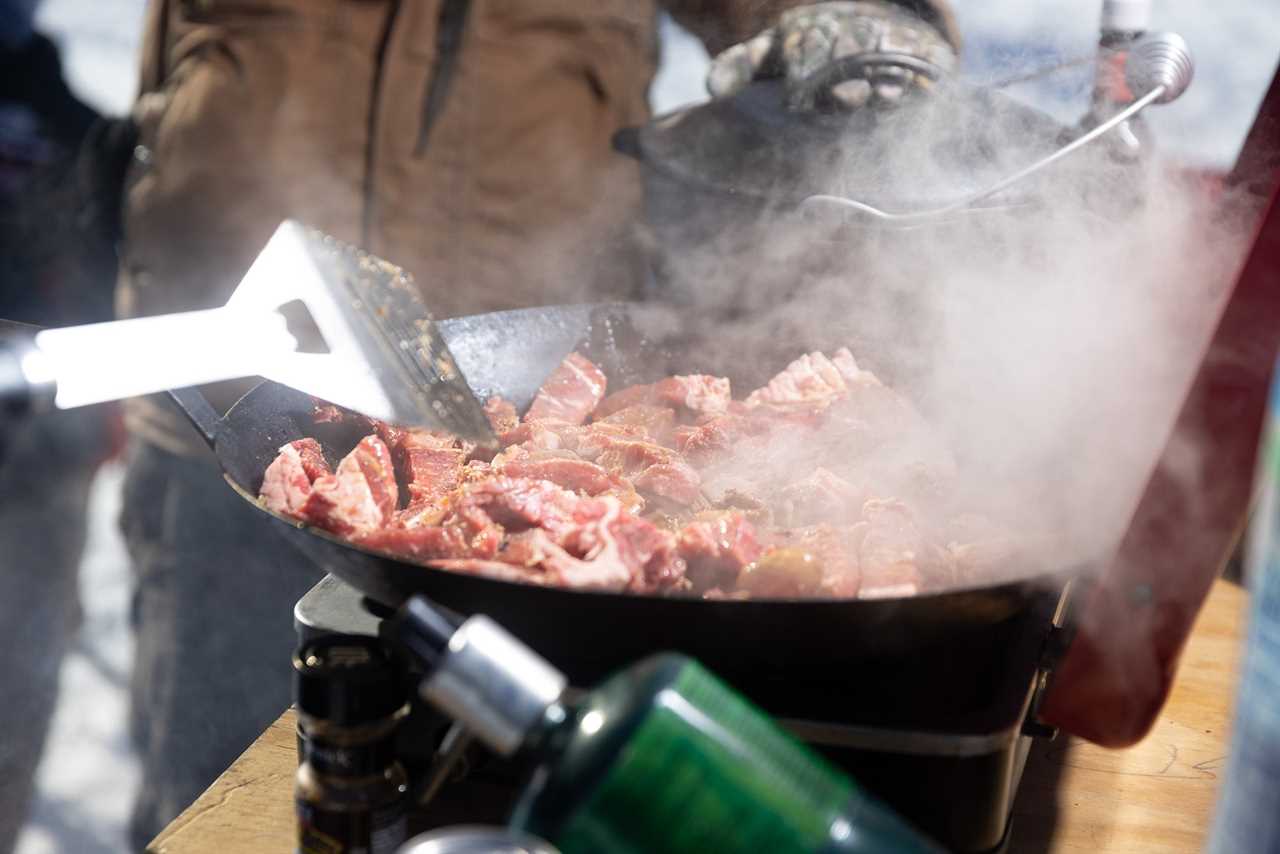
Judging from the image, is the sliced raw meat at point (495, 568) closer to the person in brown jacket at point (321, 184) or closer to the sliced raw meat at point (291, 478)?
the sliced raw meat at point (291, 478)

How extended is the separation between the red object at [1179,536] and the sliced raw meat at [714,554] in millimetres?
448

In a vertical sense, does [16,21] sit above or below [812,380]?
below

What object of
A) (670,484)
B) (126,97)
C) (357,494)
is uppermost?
(357,494)

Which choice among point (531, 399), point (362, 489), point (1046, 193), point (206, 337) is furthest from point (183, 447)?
point (1046, 193)

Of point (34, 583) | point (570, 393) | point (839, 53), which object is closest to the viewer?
point (570, 393)

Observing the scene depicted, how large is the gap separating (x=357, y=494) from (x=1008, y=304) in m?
1.40

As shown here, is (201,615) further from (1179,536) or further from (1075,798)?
(1179,536)

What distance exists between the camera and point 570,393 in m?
2.32

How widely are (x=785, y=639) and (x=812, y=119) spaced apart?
5.16ft

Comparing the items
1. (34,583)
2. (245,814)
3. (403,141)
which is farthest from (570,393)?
(34,583)

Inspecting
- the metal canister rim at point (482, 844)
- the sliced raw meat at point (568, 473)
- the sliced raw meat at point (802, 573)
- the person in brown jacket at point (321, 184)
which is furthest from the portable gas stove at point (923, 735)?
the person in brown jacket at point (321, 184)

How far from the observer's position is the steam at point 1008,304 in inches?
66.0

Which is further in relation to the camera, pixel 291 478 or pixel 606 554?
pixel 291 478

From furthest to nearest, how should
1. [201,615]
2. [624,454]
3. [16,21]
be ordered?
[16,21]
[201,615]
[624,454]
